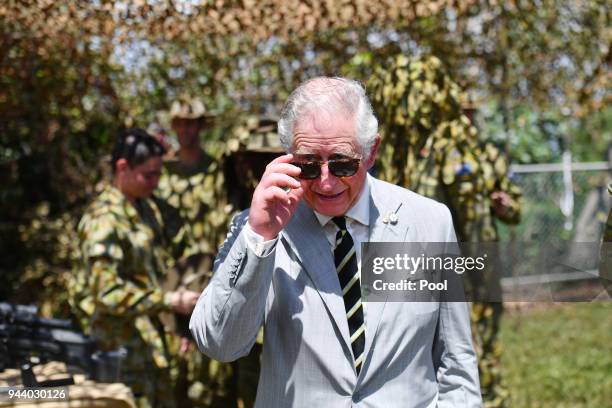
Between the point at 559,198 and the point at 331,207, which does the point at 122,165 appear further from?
the point at 559,198

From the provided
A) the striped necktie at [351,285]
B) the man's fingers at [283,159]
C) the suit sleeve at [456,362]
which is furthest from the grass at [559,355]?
the man's fingers at [283,159]

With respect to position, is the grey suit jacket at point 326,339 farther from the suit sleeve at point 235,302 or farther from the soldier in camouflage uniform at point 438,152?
the soldier in camouflage uniform at point 438,152

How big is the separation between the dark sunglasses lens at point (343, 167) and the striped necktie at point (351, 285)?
19 centimetres

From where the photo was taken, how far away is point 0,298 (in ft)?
22.2

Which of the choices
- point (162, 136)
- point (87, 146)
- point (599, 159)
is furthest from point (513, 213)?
point (599, 159)

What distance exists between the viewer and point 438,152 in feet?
14.1

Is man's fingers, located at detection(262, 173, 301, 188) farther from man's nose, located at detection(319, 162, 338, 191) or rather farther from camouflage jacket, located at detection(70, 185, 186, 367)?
camouflage jacket, located at detection(70, 185, 186, 367)

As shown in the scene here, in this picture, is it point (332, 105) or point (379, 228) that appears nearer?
point (332, 105)

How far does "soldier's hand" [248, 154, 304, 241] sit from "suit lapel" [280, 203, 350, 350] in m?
0.23

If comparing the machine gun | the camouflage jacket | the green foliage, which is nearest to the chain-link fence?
the green foliage

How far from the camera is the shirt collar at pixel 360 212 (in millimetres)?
2281

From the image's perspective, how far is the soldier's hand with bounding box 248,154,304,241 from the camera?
1964mm

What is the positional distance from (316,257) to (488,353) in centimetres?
275

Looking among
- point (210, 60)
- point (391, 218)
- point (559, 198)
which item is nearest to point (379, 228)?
point (391, 218)
